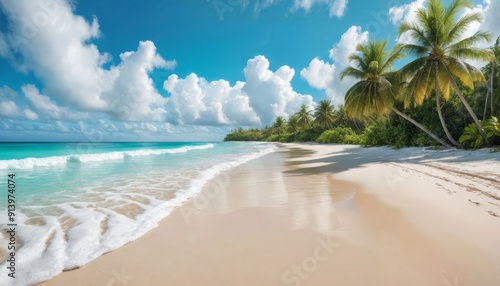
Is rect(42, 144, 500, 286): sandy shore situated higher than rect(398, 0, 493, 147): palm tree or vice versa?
rect(398, 0, 493, 147): palm tree

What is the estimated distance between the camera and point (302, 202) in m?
5.17

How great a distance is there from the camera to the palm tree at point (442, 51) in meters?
12.9

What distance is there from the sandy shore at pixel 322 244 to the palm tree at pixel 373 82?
46.2ft

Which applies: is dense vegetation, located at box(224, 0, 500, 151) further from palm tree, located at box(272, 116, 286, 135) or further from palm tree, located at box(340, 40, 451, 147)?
palm tree, located at box(272, 116, 286, 135)

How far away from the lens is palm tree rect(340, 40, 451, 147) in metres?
18.0

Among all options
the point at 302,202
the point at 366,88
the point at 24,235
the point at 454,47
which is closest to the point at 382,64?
the point at 366,88

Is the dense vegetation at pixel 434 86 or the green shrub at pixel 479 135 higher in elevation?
the dense vegetation at pixel 434 86

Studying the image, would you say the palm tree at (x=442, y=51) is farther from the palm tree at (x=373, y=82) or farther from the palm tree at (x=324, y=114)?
the palm tree at (x=324, y=114)

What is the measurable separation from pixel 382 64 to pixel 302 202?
1932cm

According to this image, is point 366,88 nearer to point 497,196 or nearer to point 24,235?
point 497,196

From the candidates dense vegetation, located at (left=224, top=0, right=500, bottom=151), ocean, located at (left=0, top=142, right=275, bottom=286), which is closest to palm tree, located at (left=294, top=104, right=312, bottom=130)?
dense vegetation, located at (left=224, top=0, right=500, bottom=151)

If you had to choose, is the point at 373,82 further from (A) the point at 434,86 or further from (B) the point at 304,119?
(B) the point at 304,119

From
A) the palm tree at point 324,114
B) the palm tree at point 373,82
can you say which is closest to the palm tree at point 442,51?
the palm tree at point 373,82

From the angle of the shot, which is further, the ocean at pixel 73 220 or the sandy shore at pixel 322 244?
the ocean at pixel 73 220
